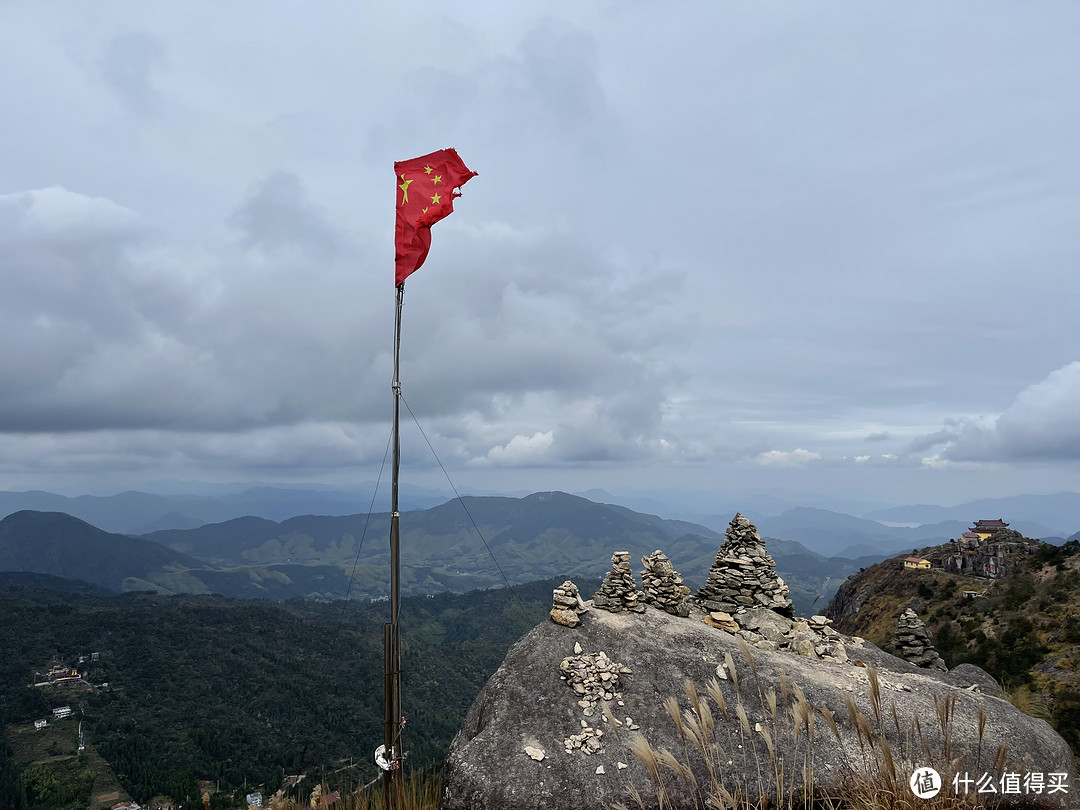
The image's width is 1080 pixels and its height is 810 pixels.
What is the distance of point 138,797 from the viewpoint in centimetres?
12612

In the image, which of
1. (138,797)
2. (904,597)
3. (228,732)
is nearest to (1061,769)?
(904,597)

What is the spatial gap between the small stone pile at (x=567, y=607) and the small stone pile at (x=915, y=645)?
14314mm

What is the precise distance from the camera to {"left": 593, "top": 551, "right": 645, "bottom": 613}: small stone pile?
20.5 m

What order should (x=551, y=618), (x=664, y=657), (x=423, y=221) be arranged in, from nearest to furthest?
(x=423, y=221), (x=664, y=657), (x=551, y=618)

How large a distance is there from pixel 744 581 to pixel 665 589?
147 inches

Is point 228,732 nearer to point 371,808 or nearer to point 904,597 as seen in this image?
point 904,597

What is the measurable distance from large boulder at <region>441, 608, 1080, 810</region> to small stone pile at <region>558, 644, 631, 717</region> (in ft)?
0.12

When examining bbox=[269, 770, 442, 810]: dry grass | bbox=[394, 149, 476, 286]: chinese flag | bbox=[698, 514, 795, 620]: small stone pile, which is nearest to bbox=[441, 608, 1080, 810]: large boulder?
bbox=[269, 770, 442, 810]: dry grass

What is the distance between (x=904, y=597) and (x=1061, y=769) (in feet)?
305

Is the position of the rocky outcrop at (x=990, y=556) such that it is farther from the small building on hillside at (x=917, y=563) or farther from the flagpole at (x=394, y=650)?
the flagpole at (x=394, y=650)

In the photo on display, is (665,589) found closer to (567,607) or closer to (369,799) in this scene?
(567,607)

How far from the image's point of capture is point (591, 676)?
16984 mm

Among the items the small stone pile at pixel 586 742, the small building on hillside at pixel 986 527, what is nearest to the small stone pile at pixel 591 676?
the small stone pile at pixel 586 742

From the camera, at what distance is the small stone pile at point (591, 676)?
16.4 meters
